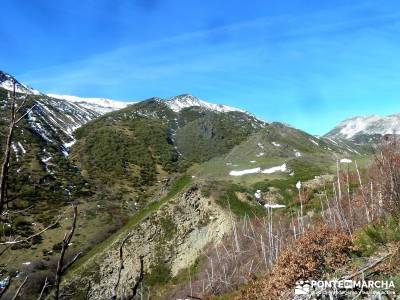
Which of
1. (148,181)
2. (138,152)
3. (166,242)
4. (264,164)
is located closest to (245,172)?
(264,164)

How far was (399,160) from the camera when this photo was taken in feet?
55.8

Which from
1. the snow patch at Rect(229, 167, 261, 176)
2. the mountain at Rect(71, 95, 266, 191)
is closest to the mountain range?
the snow patch at Rect(229, 167, 261, 176)

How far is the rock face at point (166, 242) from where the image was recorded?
58969 mm

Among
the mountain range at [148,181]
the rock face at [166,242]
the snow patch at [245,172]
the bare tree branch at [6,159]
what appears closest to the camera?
the bare tree branch at [6,159]

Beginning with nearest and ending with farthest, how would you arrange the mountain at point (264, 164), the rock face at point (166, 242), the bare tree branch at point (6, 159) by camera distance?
the bare tree branch at point (6, 159) → the rock face at point (166, 242) → the mountain at point (264, 164)

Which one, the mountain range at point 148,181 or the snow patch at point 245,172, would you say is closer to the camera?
the mountain range at point 148,181

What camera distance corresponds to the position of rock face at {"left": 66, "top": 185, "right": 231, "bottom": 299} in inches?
2322

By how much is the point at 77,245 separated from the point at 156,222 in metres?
21.8

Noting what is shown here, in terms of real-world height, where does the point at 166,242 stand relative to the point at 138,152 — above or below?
below

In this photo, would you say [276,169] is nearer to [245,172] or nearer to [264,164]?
[264,164]

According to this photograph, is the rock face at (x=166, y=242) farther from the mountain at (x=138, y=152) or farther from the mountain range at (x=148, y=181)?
the mountain at (x=138, y=152)

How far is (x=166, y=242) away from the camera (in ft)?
206

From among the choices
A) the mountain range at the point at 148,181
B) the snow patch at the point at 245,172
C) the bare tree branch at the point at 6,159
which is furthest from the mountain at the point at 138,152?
the bare tree branch at the point at 6,159

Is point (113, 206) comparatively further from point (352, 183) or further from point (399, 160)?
point (399, 160)
